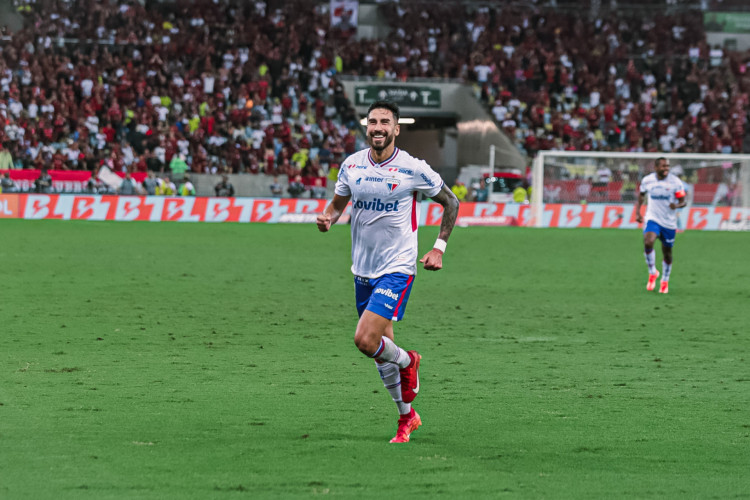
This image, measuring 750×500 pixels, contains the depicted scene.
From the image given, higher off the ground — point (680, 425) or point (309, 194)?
point (680, 425)

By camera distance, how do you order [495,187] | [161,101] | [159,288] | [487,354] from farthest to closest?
[161,101] < [495,187] < [159,288] < [487,354]

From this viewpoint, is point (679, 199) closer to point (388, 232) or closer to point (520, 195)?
point (388, 232)

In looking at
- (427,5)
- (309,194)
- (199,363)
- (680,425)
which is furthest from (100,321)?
(427,5)

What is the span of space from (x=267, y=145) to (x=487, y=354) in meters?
29.4

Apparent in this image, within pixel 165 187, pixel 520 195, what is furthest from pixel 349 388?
pixel 520 195

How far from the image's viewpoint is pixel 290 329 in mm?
11680

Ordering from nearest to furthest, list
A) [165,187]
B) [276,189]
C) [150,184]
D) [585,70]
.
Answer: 1. [150,184]
2. [165,187]
3. [276,189]
4. [585,70]

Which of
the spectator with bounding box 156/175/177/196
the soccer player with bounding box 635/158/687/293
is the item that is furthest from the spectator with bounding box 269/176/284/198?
the soccer player with bounding box 635/158/687/293

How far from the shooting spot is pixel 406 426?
6.40 meters

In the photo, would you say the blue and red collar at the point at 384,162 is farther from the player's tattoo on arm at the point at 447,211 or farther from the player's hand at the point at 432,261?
the player's hand at the point at 432,261

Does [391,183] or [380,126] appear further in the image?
[391,183]

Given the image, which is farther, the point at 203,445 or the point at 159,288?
the point at 159,288

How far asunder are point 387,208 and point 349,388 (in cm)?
213

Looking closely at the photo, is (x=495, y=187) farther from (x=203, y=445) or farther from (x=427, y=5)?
(x=203, y=445)
